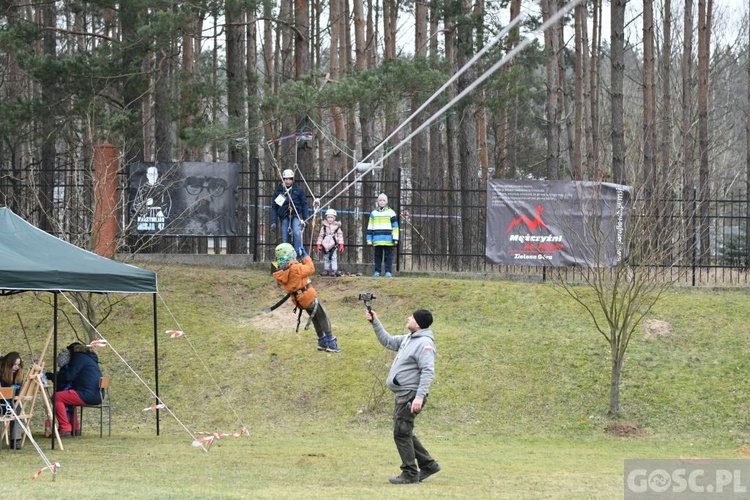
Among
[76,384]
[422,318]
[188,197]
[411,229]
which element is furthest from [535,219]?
[422,318]

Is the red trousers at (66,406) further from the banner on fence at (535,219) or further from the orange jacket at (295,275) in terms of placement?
the banner on fence at (535,219)

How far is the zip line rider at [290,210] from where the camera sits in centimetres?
2195

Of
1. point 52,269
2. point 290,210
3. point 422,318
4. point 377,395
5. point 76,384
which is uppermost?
point 290,210

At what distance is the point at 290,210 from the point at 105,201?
399cm

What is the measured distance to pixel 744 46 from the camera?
53.2 meters

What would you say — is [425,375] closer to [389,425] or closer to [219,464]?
[219,464]

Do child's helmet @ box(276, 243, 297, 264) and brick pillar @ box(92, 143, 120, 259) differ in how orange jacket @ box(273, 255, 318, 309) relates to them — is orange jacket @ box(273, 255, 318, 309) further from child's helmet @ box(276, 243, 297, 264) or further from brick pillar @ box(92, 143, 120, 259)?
brick pillar @ box(92, 143, 120, 259)

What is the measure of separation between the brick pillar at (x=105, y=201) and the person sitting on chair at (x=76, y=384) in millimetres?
3685

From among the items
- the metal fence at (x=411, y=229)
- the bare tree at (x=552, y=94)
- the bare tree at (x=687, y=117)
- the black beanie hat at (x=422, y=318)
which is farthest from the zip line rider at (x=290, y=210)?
the bare tree at (x=552, y=94)

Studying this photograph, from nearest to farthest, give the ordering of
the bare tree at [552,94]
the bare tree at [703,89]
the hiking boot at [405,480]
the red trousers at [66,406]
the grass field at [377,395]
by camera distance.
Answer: the hiking boot at [405,480] → the grass field at [377,395] → the red trousers at [66,406] → the bare tree at [703,89] → the bare tree at [552,94]

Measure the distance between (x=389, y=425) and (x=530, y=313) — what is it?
5.65m

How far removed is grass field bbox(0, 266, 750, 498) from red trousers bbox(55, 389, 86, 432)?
46 centimetres

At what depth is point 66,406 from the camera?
49.9 ft

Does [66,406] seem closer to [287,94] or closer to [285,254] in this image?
[285,254]
